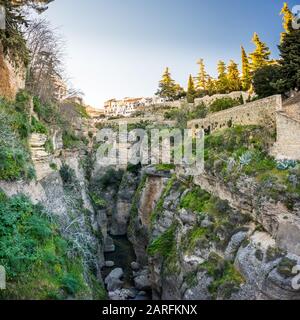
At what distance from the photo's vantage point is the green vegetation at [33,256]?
896 centimetres

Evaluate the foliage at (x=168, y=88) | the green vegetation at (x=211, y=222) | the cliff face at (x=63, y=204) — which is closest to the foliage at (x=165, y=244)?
the green vegetation at (x=211, y=222)

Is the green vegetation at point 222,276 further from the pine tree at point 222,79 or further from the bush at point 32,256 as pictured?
the pine tree at point 222,79

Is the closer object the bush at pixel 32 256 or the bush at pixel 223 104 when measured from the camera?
the bush at pixel 32 256

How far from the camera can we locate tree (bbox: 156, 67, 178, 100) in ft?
185

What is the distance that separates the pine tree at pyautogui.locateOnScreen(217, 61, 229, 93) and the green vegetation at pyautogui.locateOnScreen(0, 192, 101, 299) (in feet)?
115

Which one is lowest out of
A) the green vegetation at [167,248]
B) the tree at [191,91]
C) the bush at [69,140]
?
the green vegetation at [167,248]

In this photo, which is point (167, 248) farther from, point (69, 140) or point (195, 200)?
point (69, 140)

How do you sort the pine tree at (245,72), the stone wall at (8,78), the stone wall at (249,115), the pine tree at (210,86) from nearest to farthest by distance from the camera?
the stone wall at (8,78), the stone wall at (249,115), the pine tree at (245,72), the pine tree at (210,86)

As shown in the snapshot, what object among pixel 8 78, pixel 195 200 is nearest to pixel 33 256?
pixel 8 78

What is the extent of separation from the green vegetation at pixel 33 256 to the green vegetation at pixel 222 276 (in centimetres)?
519

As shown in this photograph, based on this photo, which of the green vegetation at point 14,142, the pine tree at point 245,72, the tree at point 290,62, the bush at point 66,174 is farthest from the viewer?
the pine tree at point 245,72

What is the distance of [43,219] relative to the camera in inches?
468

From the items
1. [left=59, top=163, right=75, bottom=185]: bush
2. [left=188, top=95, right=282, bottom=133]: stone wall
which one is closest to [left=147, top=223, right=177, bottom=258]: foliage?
[left=59, top=163, right=75, bottom=185]: bush
